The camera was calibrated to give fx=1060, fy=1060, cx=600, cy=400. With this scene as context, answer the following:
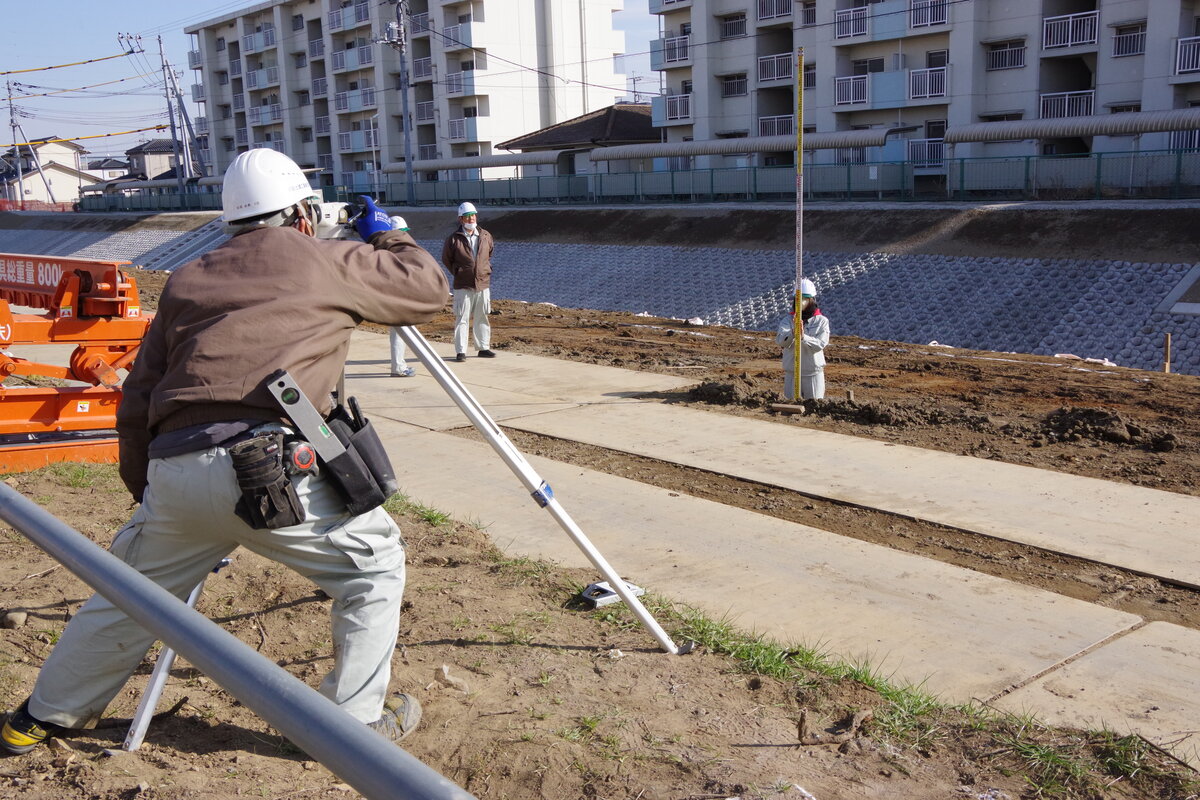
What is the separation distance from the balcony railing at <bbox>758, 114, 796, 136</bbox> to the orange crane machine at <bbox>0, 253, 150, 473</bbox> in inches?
1603

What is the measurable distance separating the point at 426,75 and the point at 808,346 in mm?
58801


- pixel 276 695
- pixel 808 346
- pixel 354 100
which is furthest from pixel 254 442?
pixel 354 100

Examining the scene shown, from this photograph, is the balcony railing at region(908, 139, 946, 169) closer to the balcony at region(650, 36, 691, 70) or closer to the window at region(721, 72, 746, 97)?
the window at region(721, 72, 746, 97)

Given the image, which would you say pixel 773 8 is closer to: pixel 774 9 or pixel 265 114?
pixel 774 9

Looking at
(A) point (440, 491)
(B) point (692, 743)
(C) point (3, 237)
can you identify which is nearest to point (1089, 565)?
(B) point (692, 743)

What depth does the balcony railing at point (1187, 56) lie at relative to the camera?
31.6 metres

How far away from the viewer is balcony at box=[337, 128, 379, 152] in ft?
224

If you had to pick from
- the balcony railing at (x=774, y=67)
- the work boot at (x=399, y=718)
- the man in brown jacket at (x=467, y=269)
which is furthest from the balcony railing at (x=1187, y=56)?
the work boot at (x=399, y=718)

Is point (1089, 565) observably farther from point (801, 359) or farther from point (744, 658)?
point (801, 359)

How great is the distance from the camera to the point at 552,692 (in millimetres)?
3965

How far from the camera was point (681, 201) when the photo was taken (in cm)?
3988

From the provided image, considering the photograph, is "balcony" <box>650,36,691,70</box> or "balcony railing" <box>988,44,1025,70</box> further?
"balcony" <box>650,36,691,70</box>

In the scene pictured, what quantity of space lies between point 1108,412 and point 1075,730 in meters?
5.90

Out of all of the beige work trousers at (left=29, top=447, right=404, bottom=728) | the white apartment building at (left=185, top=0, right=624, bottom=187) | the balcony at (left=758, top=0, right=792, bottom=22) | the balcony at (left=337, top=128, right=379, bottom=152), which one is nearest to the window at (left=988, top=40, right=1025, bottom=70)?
the balcony at (left=758, top=0, right=792, bottom=22)
